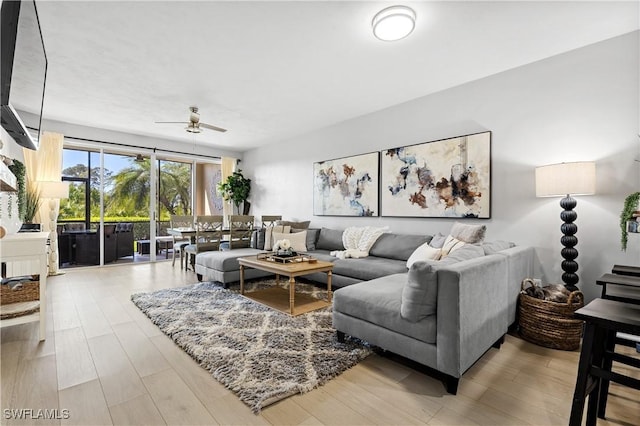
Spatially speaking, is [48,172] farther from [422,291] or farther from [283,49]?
[422,291]

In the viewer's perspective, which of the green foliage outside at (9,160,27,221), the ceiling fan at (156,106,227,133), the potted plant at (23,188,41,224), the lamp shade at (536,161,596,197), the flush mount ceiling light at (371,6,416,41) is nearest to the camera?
the flush mount ceiling light at (371,6,416,41)

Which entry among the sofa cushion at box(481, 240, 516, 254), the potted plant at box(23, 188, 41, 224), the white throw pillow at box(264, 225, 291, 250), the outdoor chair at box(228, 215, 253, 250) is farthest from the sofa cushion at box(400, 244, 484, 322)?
the potted plant at box(23, 188, 41, 224)

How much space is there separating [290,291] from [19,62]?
2.47 metres

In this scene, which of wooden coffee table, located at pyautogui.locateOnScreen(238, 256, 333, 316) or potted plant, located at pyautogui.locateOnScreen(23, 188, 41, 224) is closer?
wooden coffee table, located at pyautogui.locateOnScreen(238, 256, 333, 316)

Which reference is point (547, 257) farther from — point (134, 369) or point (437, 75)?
point (134, 369)

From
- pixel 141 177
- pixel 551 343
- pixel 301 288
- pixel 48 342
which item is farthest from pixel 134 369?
pixel 141 177

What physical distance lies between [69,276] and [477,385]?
578cm

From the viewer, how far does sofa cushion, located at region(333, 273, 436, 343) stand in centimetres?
178

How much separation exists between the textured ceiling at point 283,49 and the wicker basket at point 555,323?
7.30 feet

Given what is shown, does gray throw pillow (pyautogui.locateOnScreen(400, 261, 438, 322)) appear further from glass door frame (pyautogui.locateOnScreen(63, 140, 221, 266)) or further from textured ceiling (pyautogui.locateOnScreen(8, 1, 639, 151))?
glass door frame (pyautogui.locateOnScreen(63, 140, 221, 266))

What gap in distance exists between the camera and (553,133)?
9.32 feet

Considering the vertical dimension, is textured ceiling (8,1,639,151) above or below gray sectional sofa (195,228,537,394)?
above

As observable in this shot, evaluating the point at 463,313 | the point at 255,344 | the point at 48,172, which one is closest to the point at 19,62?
the point at 255,344

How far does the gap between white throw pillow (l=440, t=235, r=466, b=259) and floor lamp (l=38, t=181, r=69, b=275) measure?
5542 mm
